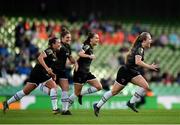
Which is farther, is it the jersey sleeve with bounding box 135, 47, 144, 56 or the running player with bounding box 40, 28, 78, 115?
the running player with bounding box 40, 28, 78, 115

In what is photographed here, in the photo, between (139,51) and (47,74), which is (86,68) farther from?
(139,51)

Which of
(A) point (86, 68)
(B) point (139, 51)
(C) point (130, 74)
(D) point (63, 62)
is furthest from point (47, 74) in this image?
(B) point (139, 51)

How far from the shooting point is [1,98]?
93.2ft

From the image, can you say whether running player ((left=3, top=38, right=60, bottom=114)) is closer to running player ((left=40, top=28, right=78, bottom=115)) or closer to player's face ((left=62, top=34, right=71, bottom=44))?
running player ((left=40, top=28, right=78, bottom=115))

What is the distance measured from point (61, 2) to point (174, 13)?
742 cm

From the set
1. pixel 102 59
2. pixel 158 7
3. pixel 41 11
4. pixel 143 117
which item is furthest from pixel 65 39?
pixel 158 7

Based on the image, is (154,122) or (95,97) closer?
(154,122)

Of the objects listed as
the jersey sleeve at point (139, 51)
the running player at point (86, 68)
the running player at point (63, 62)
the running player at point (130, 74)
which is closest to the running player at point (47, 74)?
the running player at point (63, 62)

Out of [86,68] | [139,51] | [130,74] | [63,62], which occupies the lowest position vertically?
[130,74]

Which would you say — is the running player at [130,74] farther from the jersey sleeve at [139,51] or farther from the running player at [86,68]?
the running player at [86,68]

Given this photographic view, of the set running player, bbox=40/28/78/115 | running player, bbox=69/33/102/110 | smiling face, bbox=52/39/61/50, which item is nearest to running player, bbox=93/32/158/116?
running player, bbox=40/28/78/115

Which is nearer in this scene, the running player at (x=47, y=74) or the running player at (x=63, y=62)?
the running player at (x=47, y=74)

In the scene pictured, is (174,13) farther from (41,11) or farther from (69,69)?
(69,69)

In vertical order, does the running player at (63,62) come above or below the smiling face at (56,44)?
below
